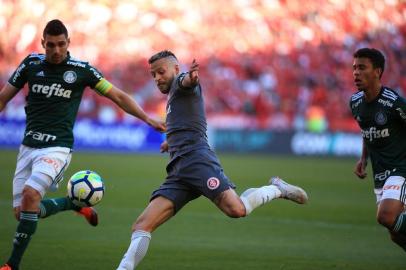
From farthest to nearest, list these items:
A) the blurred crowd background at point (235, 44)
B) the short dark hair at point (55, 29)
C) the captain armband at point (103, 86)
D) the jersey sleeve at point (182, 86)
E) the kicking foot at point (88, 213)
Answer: the blurred crowd background at point (235, 44), the kicking foot at point (88, 213), the captain armband at point (103, 86), the short dark hair at point (55, 29), the jersey sleeve at point (182, 86)

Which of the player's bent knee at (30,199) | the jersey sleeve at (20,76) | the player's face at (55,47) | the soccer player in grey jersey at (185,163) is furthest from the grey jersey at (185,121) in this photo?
the jersey sleeve at (20,76)

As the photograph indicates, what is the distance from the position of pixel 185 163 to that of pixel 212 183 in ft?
1.04

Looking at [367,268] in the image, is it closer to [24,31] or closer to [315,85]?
[315,85]

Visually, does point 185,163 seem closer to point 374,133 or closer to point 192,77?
point 192,77

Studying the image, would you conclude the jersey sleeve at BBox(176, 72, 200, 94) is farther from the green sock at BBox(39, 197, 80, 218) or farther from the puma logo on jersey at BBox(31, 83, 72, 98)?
the green sock at BBox(39, 197, 80, 218)

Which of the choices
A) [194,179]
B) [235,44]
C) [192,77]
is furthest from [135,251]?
[235,44]

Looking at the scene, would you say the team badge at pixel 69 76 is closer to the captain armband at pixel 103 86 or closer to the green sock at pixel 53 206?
the captain armband at pixel 103 86

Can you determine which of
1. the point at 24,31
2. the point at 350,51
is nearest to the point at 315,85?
the point at 350,51

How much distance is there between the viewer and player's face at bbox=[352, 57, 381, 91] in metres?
7.38

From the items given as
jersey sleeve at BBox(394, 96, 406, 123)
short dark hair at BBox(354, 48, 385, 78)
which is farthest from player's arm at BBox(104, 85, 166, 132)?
jersey sleeve at BBox(394, 96, 406, 123)

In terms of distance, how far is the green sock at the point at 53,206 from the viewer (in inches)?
305

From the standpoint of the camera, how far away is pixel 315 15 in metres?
31.9

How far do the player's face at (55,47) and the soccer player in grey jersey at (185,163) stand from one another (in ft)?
3.35

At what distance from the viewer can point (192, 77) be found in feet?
20.8
